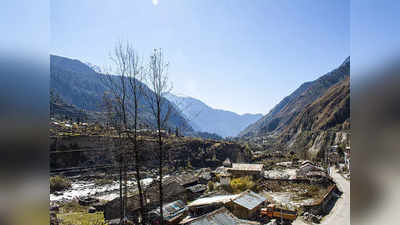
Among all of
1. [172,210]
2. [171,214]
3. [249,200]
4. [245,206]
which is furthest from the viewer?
[249,200]

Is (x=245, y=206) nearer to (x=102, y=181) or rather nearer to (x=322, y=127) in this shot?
(x=102, y=181)

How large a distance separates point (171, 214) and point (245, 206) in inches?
88.9

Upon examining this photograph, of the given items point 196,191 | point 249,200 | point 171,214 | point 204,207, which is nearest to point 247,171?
point 196,191

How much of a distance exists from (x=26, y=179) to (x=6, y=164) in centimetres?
8

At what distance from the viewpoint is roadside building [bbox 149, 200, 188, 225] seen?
5178 millimetres

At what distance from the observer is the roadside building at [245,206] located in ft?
20.6

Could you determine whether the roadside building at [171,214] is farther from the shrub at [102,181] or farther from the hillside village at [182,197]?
the shrub at [102,181]

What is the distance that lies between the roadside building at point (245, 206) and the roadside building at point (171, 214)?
1435 millimetres

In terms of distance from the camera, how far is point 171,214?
19.3 ft

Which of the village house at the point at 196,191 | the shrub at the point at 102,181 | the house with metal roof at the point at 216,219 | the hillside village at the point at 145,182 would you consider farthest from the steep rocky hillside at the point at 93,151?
the village house at the point at 196,191

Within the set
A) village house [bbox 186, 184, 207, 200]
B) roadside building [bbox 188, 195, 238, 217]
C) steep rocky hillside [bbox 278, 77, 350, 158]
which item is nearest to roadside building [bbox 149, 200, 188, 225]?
roadside building [bbox 188, 195, 238, 217]

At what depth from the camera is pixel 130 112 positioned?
3.67 meters

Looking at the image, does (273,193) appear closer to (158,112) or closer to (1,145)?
(158,112)

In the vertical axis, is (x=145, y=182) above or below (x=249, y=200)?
above
